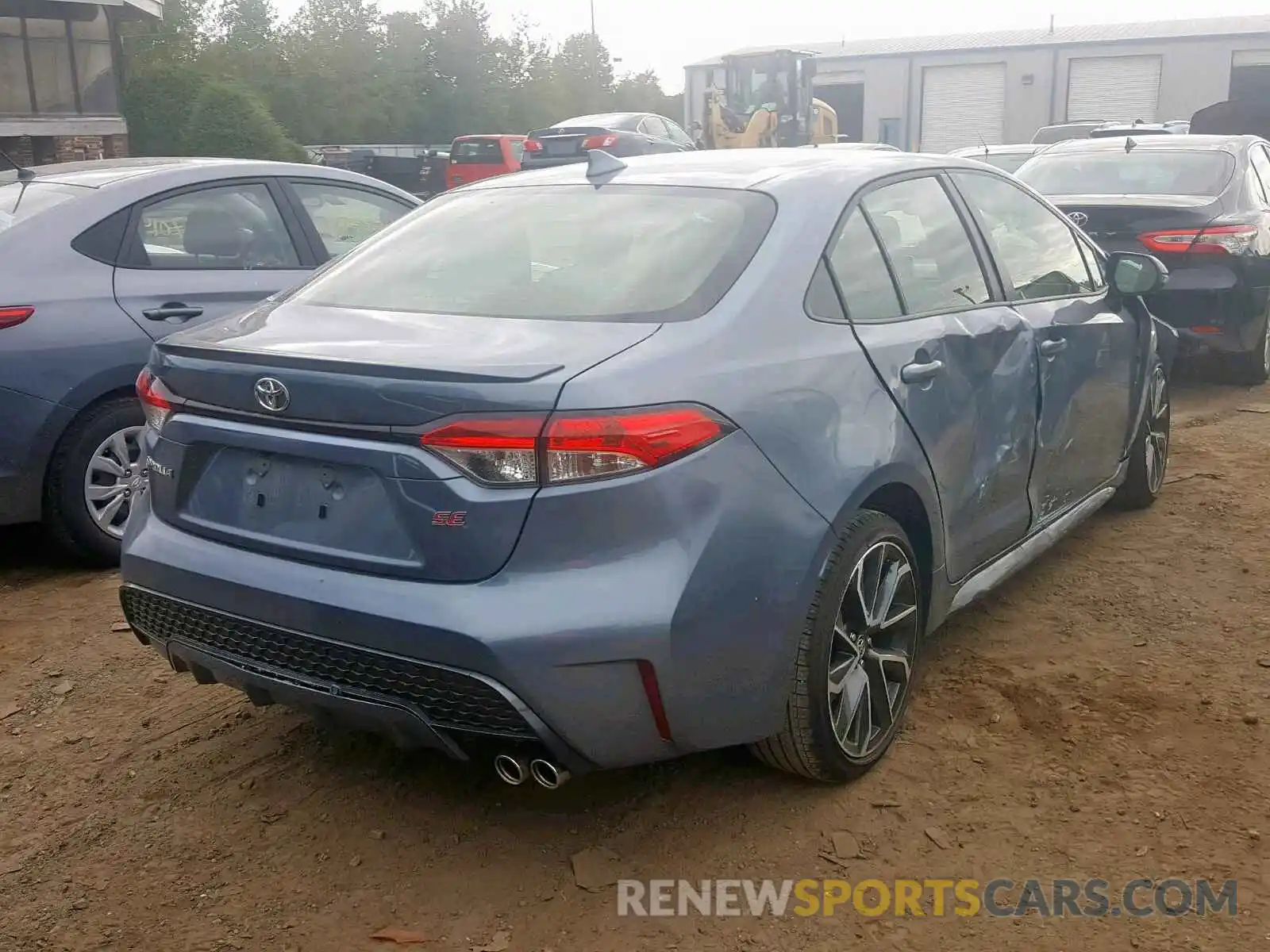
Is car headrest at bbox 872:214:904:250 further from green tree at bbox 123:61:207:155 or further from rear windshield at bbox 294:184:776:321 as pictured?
green tree at bbox 123:61:207:155

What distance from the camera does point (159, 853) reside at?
298cm

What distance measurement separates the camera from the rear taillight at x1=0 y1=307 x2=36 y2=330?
14.8ft

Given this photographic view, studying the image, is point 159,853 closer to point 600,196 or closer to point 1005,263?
point 600,196

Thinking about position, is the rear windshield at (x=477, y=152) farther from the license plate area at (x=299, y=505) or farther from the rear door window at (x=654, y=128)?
A: the license plate area at (x=299, y=505)

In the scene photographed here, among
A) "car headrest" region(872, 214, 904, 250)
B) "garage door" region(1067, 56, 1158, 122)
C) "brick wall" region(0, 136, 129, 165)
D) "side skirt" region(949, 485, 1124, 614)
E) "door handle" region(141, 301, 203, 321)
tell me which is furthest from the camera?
"garage door" region(1067, 56, 1158, 122)

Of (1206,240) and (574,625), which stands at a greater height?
(1206,240)

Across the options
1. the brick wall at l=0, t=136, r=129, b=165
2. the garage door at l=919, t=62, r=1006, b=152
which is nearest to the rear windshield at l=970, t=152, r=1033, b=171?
the brick wall at l=0, t=136, r=129, b=165

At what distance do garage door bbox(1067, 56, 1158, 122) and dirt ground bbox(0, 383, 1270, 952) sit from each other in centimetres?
3908

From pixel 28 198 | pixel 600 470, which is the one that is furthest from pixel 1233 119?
pixel 600 470

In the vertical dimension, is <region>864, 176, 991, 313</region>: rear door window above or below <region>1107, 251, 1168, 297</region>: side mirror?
above

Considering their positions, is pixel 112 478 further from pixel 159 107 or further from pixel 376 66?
pixel 376 66

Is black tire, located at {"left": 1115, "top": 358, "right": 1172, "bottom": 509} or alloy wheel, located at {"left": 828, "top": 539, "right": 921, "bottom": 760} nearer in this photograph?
alloy wheel, located at {"left": 828, "top": 539, "right": 921, "bottom": 760}

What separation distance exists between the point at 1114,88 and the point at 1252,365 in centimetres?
3539

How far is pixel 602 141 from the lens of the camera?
21.1 m
